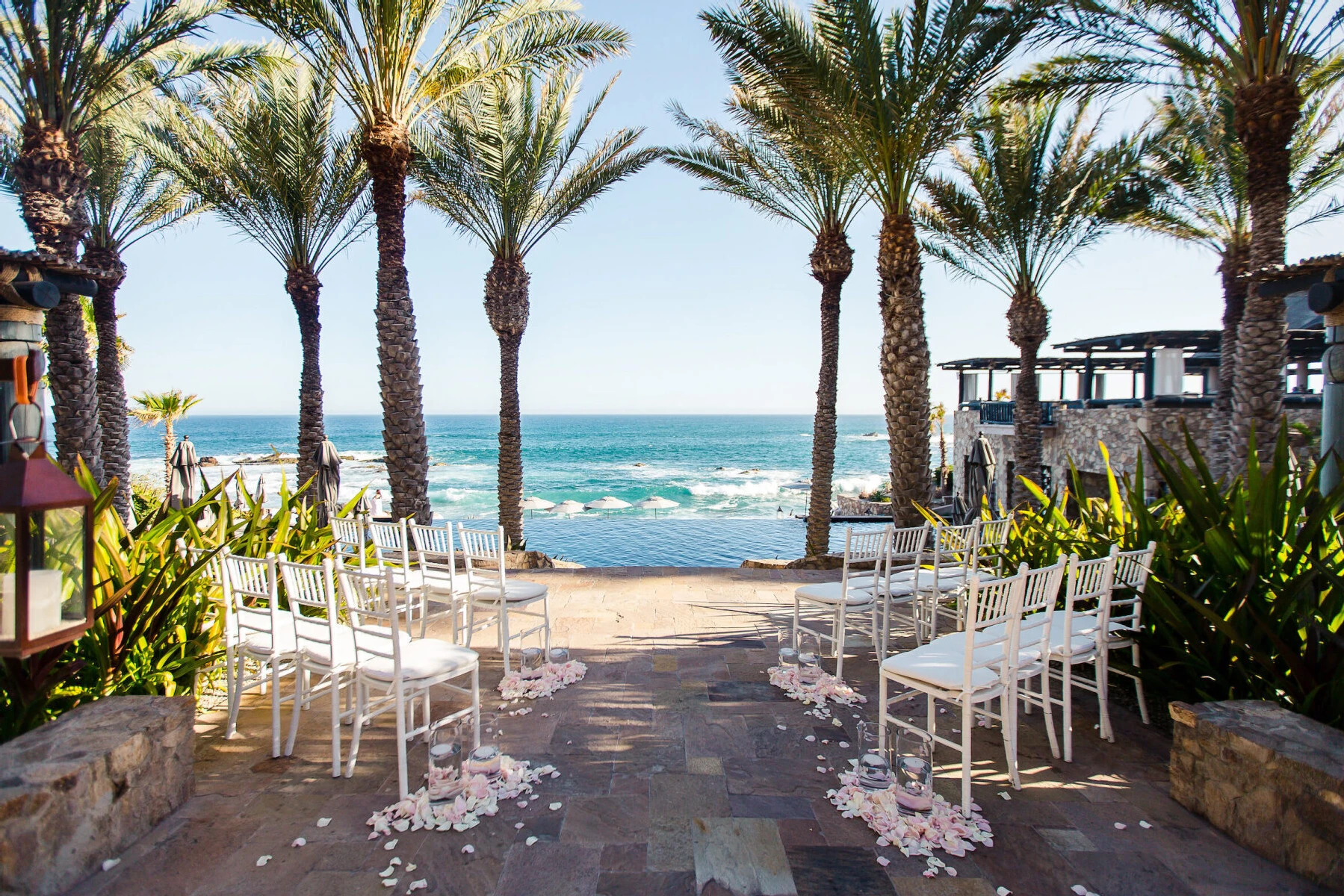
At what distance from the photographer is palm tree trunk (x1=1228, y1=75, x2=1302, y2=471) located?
686cm

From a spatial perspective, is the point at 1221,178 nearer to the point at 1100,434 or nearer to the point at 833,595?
the point at 1100,434

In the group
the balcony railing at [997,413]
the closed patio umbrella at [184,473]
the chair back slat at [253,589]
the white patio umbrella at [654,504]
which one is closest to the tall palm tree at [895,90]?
the chair back slat at [253,589]

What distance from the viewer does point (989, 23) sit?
6.29 meters

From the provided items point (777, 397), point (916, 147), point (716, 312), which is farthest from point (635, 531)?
point (777, 397)

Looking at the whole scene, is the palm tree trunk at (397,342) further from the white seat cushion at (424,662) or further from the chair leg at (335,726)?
the chair leg at (335,726)

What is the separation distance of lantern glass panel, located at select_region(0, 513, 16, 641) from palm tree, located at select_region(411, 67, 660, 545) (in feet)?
24.2

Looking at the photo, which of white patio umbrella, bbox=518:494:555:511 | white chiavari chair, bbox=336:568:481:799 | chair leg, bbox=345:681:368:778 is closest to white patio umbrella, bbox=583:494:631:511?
white patio umbrella, bbox=518:494:555:511

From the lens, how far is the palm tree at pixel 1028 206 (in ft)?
34.2

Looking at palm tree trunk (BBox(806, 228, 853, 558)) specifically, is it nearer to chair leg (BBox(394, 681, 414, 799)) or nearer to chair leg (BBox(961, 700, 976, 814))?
chair leg (BBox(961, 700, 976, 814))

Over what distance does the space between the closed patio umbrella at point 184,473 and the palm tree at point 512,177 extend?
12.1 ft

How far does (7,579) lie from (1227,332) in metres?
13.8

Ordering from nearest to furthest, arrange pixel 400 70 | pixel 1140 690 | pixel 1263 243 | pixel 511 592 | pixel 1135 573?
pixel 1135 573
pixel 1140 690
pixel 511 592
pixel 400 70
pixel 1263 243

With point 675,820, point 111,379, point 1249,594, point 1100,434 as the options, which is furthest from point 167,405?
point 1100,434

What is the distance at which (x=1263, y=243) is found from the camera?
7469mm
